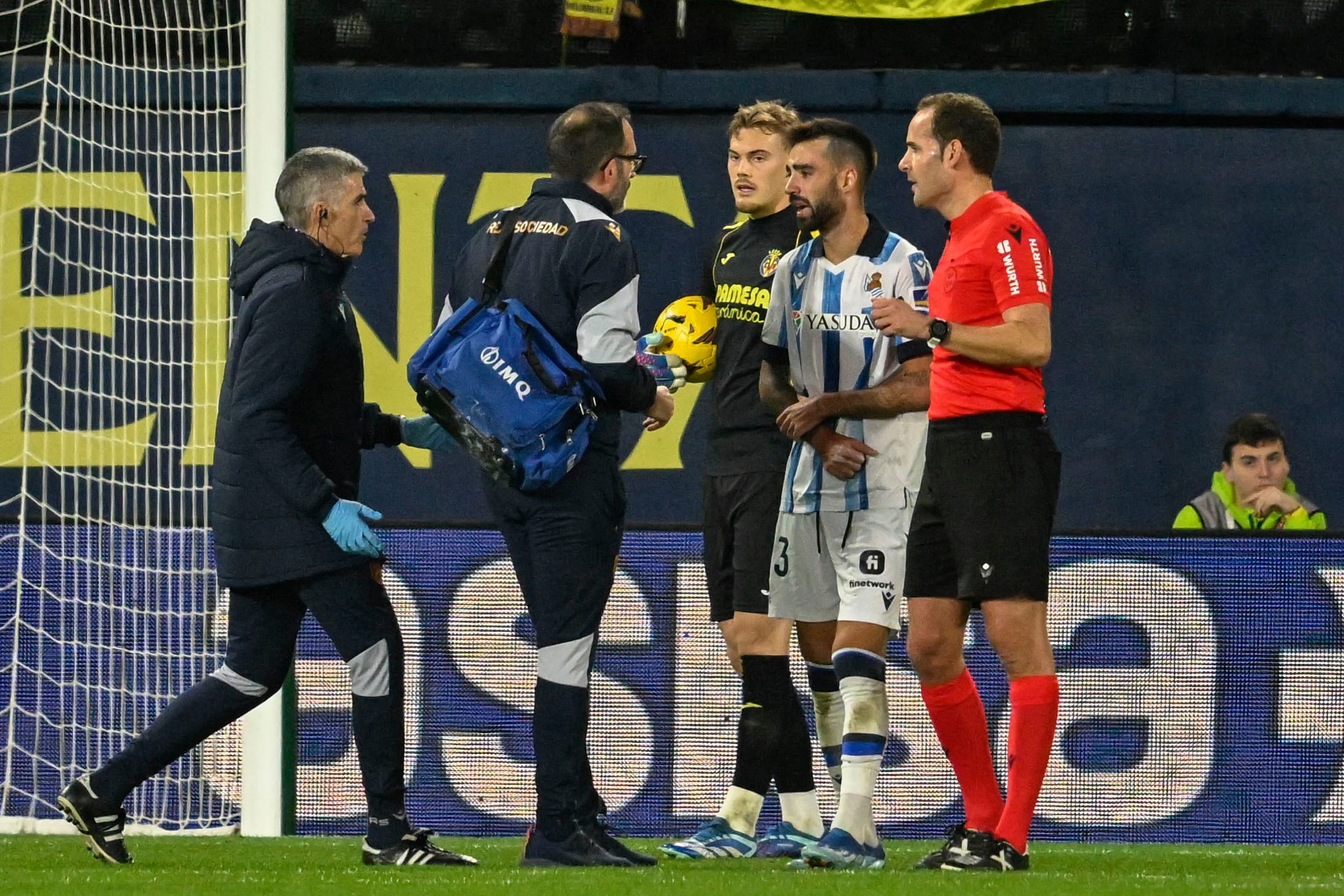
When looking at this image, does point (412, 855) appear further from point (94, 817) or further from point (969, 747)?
point (969, 747)

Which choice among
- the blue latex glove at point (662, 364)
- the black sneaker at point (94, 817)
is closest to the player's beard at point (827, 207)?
the blue latex glove at point (662, 364)

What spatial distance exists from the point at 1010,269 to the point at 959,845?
4.92ft

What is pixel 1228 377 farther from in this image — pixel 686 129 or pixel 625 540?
pixel 625 540

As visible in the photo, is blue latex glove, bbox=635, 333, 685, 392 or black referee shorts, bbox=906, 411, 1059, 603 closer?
black referee shorts, bbox=906, 411, 1059, 603

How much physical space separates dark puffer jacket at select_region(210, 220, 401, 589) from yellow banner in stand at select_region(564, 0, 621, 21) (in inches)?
201

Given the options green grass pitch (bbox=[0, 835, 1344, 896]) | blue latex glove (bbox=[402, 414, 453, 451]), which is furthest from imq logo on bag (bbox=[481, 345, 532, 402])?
green grass pitch (bbox=[0, 835, 1344, 896])

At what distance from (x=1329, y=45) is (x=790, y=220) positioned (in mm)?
5627

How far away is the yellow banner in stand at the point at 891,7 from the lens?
10242 mm

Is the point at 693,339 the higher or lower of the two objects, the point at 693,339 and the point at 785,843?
the higher

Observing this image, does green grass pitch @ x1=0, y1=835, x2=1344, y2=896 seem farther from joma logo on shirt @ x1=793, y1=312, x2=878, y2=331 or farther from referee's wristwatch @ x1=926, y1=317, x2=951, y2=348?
joma logo on shirt @ x1=793, y1=312, x2=878, y2=331

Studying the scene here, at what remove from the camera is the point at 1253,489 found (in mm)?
8680

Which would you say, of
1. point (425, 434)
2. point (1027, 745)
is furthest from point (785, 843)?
point (425, 434)

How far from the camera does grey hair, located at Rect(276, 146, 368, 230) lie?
5.54 m

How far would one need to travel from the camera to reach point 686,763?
23.6ft
